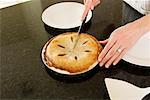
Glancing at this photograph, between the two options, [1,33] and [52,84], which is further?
[1,33]

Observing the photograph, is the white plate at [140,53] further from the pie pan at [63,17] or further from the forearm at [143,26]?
the pie pan at [63,17]

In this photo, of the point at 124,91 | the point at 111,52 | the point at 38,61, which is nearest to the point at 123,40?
Answer: the point at 111,52

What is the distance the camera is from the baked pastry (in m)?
0.86

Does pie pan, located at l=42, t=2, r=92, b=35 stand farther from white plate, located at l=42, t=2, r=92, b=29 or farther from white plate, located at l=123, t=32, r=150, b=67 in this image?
white plate, located at l=123, t=32, r=150, b=67

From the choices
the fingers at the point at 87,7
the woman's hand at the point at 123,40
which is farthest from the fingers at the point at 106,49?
the fingers at the point at 87,7

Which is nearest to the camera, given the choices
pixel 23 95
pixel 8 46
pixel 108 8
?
pixel 23 95

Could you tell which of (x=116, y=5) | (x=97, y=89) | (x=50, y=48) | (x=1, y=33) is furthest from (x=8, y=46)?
(x=116, y=5)

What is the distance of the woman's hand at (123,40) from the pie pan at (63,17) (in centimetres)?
22

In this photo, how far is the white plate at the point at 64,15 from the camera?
43.0 inches

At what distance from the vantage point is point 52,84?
2.89ft

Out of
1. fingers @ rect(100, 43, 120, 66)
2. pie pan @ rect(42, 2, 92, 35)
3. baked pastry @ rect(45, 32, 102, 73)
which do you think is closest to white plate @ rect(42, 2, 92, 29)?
pie pan @ rect(42, 2, 92, 35)

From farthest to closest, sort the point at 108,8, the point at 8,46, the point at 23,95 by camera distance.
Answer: the point at 108,8 → the point at 8,46 → the point at 23,95

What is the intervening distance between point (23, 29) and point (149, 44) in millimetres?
509

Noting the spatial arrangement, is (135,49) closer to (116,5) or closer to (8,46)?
(116,5)
